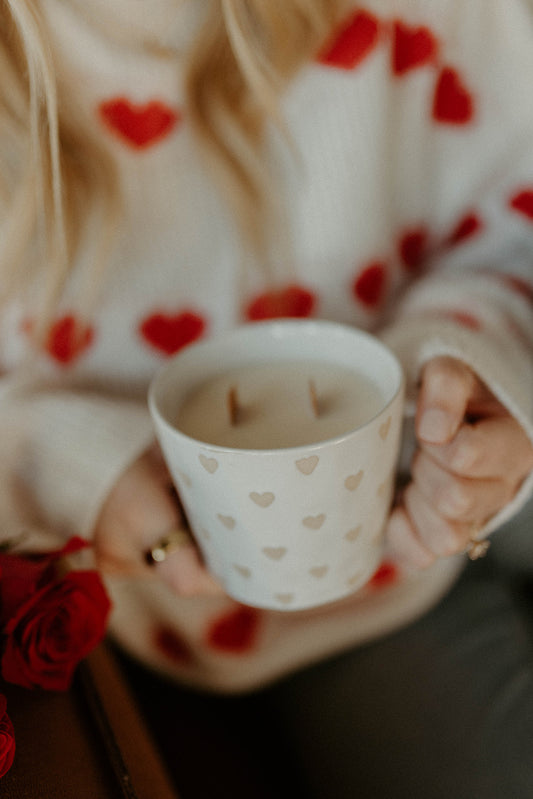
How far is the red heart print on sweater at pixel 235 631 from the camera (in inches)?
28.2

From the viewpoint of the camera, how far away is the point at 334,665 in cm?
72

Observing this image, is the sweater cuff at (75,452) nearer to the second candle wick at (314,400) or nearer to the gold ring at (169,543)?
the gold ring at (169,543)

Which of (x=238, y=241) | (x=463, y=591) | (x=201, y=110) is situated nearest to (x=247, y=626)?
(x=463, y=591)

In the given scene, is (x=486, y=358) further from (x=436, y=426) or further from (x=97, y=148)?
(x=97, y=148)

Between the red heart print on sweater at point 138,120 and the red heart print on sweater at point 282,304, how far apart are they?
0.58 ft

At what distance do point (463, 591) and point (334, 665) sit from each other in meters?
0.16

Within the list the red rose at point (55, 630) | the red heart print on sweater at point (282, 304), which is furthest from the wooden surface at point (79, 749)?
the red heart print on sweater at point (282, 304)

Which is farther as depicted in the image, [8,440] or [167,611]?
[167,611]

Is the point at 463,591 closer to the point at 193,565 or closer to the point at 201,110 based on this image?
the point at 193,565

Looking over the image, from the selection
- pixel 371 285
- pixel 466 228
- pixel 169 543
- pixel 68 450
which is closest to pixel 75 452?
pixel 68 450

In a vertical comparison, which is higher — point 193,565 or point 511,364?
point 511,364

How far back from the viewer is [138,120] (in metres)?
0.58

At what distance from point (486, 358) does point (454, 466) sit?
3.3 inches

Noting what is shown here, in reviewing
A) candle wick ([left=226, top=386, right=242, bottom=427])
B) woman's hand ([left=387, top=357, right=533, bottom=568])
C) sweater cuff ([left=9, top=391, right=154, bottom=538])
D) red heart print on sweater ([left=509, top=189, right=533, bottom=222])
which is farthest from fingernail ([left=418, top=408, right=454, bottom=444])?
red heart print on sweater ([left=509, top=189, right=533, bottom=222])
